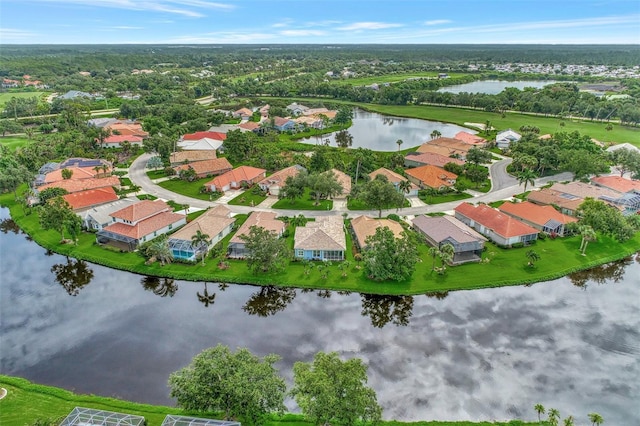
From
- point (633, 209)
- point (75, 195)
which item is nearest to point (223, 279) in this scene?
point (75, 195)

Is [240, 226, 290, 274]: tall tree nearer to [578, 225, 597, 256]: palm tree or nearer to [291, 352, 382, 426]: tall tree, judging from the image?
[291, 352, 382, 426]: tall tree

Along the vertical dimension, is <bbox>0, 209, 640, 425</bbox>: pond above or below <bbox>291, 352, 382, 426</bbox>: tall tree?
below

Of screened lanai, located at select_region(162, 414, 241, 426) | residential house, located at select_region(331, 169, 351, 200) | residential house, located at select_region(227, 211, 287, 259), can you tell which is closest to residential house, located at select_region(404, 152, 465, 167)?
residential house, located at select_region(331, 169, 351, 200)

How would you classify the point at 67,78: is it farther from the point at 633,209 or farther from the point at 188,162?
the point at 633,209

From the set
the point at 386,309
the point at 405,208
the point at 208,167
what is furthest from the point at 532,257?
the point at 208,167

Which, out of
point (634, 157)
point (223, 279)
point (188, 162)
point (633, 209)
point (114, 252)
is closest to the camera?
point (223, 279)

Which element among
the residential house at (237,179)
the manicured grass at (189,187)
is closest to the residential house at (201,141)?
the manicured grass at (189,187)
